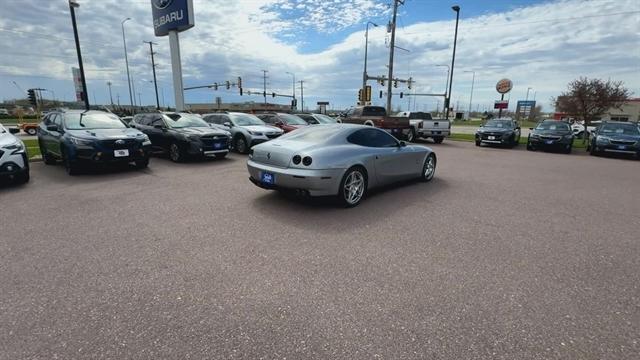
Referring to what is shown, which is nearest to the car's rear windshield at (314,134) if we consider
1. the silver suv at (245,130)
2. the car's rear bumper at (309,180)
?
the car's rear bumper at (309,180)

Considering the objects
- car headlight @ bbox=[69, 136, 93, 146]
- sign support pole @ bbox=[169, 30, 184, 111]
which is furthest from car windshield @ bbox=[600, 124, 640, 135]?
sign support pole @ bbox=[169, 30, 184, 111]

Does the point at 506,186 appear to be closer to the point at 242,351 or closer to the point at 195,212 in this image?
the point at 195,212

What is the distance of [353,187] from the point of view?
533 cm

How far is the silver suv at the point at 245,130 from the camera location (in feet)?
38.9

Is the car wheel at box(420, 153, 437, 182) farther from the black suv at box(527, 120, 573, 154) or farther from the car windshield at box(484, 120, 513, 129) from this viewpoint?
the car windshield at box(484, 120, 513, 129)

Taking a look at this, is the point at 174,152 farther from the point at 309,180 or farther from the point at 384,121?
the point at 384,121

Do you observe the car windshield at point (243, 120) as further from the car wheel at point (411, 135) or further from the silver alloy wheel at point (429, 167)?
the car wheel at point (411, 135)

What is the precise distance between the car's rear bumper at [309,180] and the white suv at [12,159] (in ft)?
17.5

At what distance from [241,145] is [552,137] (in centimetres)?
1384

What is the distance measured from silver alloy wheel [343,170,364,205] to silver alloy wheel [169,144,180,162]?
21.8ft

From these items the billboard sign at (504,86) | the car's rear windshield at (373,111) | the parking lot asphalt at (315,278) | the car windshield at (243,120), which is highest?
the billboard sign at (504,86)

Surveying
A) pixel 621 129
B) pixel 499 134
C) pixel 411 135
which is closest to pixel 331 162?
pixel 499 134

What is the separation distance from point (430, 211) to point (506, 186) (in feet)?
10.3

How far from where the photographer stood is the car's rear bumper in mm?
4782
